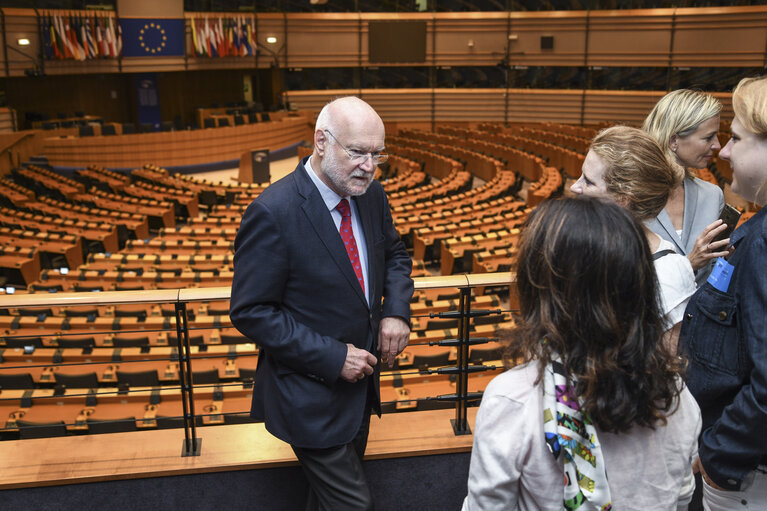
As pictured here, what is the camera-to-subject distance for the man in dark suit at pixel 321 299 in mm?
2049

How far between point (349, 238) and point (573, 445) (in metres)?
1.21

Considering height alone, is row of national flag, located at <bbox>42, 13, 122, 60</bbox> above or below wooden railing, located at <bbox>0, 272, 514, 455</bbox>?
above

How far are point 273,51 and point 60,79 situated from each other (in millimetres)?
7990

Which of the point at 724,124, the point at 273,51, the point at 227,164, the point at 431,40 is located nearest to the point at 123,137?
the point at 227,164

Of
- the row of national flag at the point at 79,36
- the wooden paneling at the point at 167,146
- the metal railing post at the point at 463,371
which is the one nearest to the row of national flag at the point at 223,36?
the row of national flag at the point at 79,36

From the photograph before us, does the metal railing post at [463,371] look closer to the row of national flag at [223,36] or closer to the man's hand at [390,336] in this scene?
the man's hand at [390,336]

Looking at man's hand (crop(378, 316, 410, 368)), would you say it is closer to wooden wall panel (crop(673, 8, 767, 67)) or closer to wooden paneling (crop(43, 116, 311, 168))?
wooden paneling (crop(43, 116, 311, 168))

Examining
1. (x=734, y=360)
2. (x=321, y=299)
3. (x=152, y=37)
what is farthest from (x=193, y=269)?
(x=152, y=37)

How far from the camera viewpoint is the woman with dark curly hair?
126 centimetres

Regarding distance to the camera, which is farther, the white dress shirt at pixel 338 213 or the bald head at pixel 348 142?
the white dress shirt at pixel 338 213

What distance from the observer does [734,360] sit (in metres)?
1.65

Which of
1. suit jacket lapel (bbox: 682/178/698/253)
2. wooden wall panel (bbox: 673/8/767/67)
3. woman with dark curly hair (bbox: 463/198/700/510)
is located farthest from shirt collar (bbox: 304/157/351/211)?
wooden wall panel (bbox: 673/8/767/67)

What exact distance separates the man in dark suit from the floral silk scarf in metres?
0.94

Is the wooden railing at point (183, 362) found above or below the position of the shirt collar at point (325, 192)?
below
